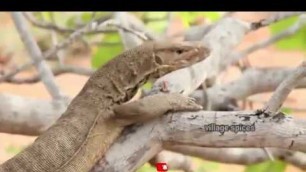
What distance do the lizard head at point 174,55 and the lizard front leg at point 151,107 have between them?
0.06 m

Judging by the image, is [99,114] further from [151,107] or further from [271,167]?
[271,167]

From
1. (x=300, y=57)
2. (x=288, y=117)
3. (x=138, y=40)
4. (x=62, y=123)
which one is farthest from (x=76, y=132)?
(x=300, y=57)

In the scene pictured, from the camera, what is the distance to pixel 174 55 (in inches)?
36.4

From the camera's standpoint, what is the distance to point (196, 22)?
1.44 m

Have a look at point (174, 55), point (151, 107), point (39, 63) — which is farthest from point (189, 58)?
point (39, 63)

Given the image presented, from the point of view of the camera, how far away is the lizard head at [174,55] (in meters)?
0.92

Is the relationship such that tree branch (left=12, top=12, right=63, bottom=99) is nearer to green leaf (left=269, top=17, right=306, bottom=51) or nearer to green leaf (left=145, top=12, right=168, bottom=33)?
green leaf (left=145, top=12, right=168, bottom=33)

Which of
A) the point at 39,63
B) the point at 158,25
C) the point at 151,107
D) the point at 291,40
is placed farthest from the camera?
the point at 158,25

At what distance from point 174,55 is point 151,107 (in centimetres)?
12

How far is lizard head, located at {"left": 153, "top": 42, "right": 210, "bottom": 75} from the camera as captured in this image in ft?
3.03

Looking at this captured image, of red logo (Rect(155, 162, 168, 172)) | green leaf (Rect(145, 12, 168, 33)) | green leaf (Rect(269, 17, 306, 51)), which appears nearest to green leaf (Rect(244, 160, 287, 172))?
red logo (Rect(155, 162, 168, 172))

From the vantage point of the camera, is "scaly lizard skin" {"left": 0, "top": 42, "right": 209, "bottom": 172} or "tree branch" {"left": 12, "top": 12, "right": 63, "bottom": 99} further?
"tree branch" {"left": 12, "top": 12, "right": 63, "bottom": 99}

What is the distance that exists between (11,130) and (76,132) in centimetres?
22
